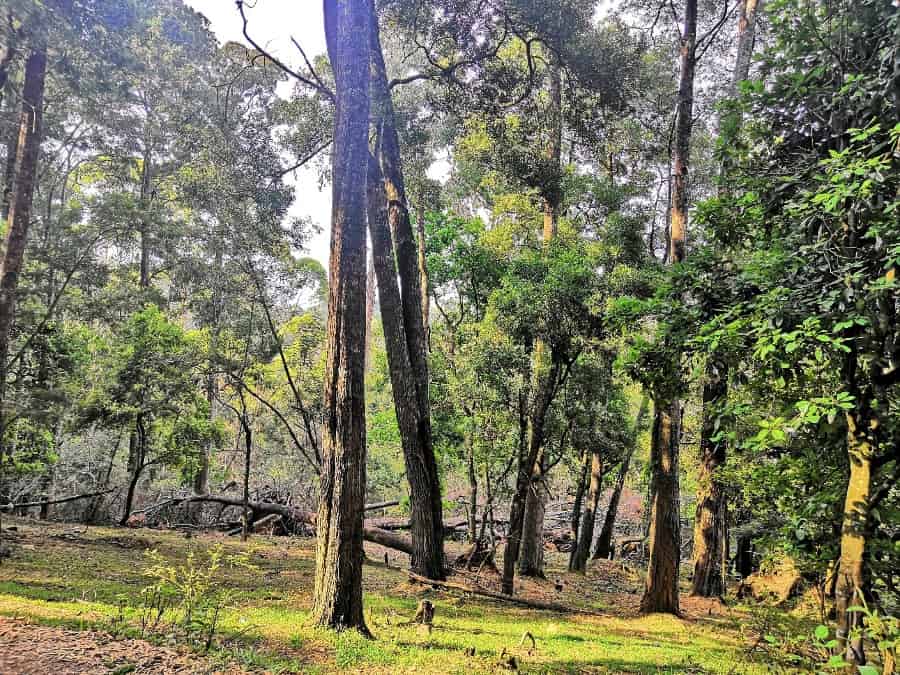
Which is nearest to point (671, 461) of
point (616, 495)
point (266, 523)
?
point (616, 495)

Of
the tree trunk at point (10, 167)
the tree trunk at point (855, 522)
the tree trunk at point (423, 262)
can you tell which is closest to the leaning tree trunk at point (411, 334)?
the tree trunk at point (423, 262)

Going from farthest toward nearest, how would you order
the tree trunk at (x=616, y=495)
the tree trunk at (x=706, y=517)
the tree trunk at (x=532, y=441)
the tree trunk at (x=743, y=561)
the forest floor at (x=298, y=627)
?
the tree trunk at (x=616, y=495), the tree trunk at (x=743, y=561), the tree trunk at (x=706, y=517), the tree trunk at (x=532, y=441), the forest floor at (x=298, y=627)

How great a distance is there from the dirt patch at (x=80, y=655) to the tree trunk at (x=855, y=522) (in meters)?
3.96

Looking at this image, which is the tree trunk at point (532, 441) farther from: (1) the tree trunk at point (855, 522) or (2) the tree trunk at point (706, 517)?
(1) the tree trunk at point (855, 522)

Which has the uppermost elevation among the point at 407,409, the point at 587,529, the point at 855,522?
the point at 407,409

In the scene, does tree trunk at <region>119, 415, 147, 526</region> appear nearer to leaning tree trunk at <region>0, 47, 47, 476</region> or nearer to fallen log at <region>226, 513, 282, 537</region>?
fallen log at <region>226, 513, 282, 537</region>

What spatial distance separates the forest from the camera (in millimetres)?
3703

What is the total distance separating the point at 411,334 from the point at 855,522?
22.5ft

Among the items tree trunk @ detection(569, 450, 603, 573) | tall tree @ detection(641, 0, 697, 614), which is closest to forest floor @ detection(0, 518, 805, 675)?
tall tree @ detection(641, 0, 697, 614)

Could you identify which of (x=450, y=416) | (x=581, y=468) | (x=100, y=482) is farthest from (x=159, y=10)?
(x=581, y=468)

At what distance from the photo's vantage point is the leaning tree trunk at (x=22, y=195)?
7477 mm

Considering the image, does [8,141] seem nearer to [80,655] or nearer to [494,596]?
[80,655]

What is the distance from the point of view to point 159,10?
10930mm

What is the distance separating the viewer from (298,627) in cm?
513
